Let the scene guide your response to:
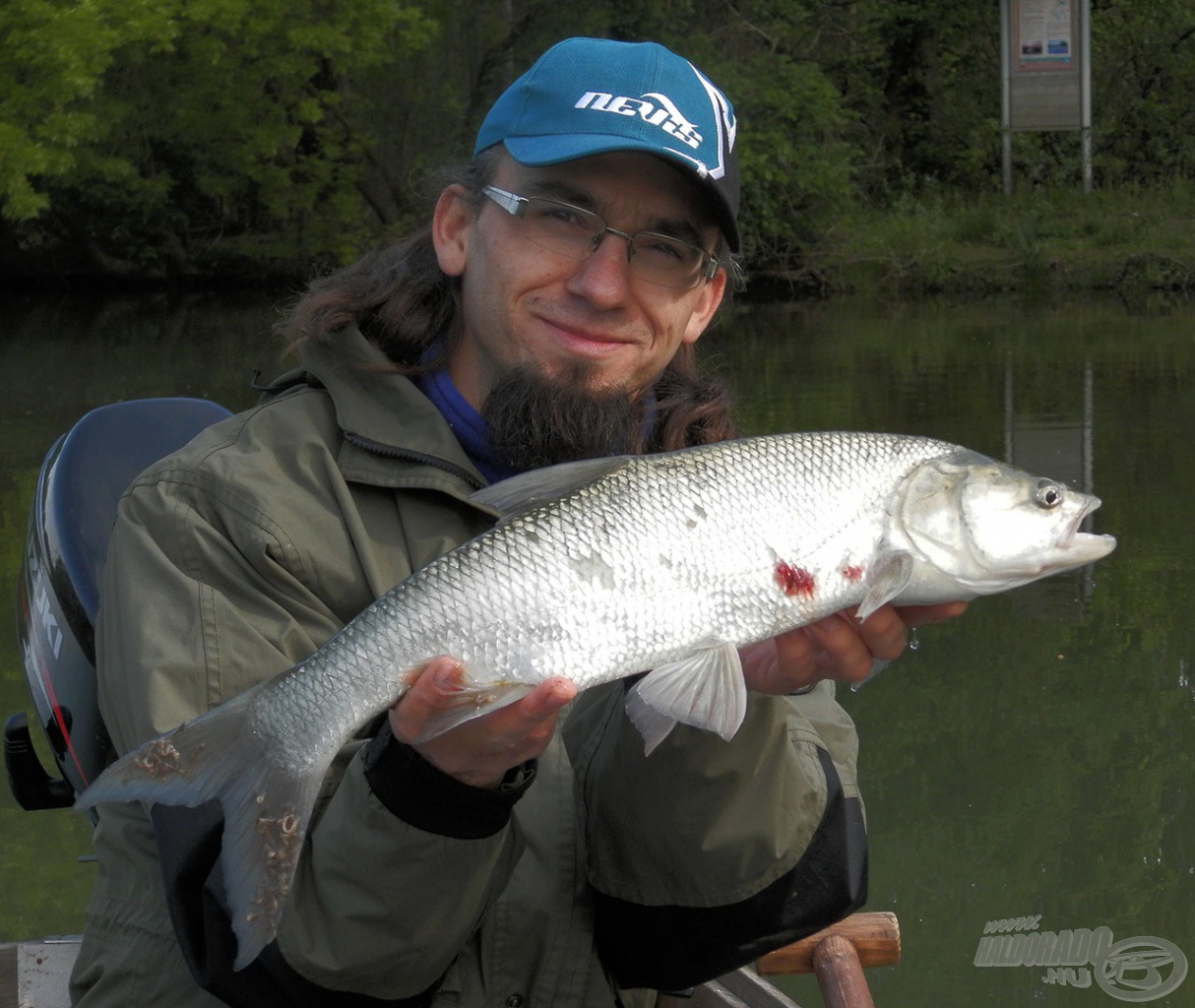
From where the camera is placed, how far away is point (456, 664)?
2016 millimetres

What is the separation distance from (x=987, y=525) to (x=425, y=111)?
21.4 m

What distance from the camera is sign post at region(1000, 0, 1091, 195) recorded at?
21.4 meters

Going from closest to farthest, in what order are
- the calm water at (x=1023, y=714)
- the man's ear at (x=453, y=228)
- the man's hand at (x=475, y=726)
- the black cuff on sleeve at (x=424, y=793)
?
the man's hand at (x=475, y=726)
the black cuff on sleeve at (x=424, y=793)
the man's ear at (x=453, y=228)
the calm water at (x=1023, y=714)

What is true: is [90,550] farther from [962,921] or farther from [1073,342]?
[1073,342]

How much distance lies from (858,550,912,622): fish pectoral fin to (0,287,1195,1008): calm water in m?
2.25

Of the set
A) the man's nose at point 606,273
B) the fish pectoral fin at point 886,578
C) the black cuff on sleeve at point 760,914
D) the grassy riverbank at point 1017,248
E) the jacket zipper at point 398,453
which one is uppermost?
the man's nose at point 606,273

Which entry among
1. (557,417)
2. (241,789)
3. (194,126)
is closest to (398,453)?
(557,417)

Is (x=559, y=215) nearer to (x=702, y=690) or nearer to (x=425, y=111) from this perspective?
(x=702, y=690)

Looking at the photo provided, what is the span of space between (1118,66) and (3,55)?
16.9m

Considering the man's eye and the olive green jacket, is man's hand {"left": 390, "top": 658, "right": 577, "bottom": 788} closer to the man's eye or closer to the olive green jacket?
the olive green jacket

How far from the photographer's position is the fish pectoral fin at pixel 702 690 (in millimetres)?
2113

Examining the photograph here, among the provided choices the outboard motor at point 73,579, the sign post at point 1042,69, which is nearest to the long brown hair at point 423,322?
the outboard motor at point 73,579

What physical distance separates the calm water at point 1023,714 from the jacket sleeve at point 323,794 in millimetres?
2185

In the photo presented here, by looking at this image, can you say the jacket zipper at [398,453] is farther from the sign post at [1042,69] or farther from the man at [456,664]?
the sign post at [1042,69]
